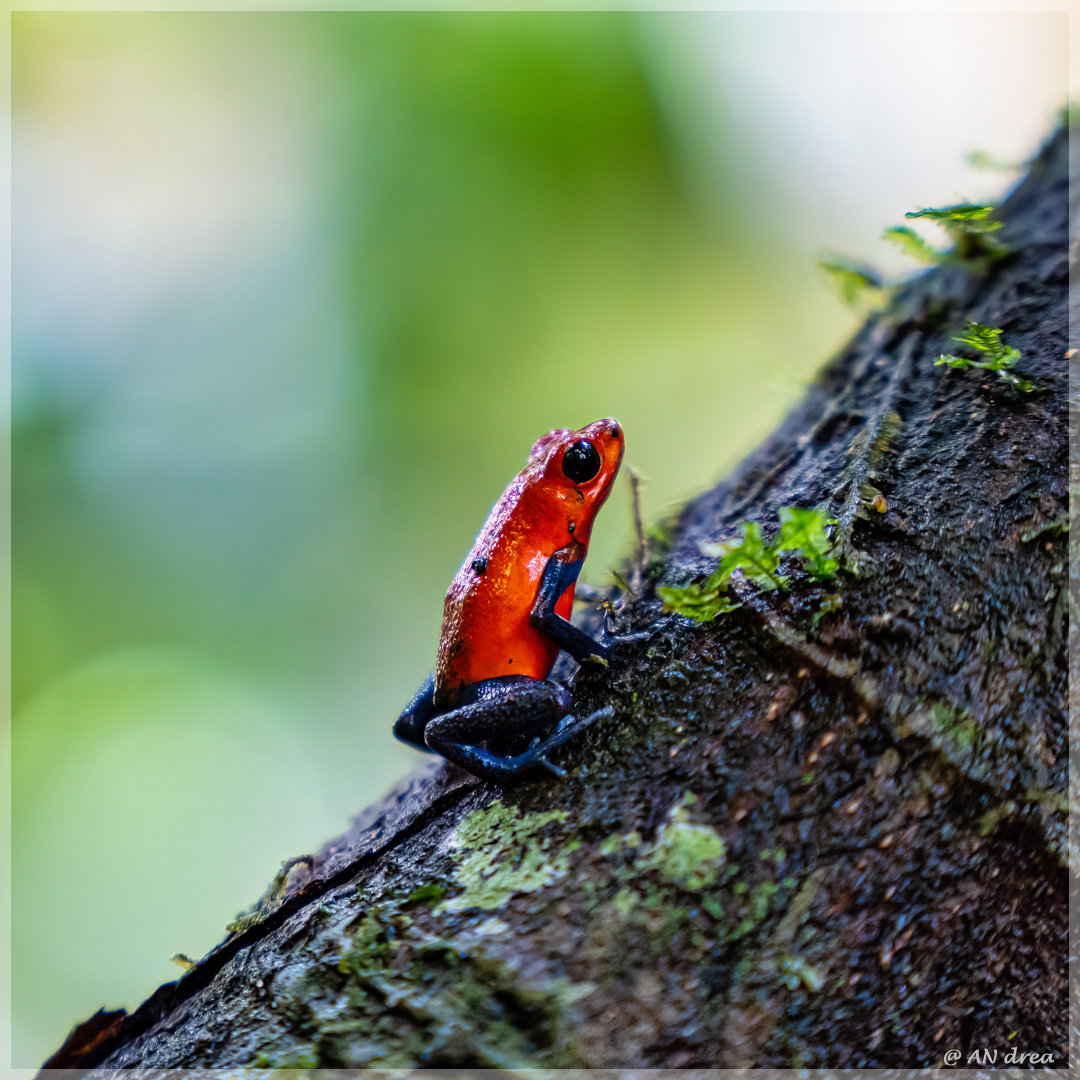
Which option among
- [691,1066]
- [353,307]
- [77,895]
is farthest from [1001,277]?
[77,895]

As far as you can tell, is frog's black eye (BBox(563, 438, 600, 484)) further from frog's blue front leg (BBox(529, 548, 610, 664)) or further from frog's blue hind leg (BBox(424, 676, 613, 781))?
frog's blue hind leg (BBox(424, 676, 613, 781))

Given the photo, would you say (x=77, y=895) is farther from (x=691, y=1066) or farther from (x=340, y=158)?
(x=340, y=158)

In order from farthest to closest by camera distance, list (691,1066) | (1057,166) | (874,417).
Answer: (1057,166) → (874,417) → (691,1066)

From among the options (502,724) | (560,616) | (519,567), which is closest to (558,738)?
(502,724)

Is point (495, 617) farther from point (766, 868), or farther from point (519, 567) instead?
point (766, 868)
